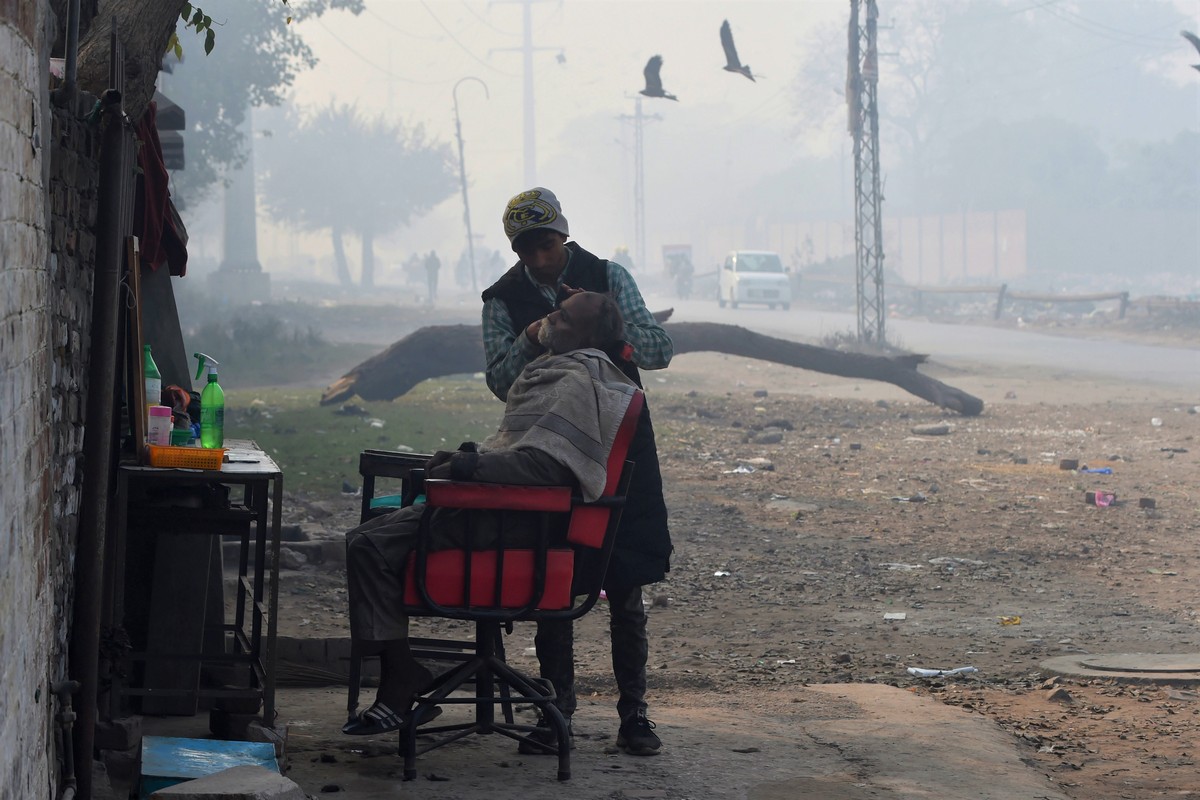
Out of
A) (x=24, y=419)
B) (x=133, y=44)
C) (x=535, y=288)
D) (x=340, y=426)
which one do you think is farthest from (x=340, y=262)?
(x=24, y=419)

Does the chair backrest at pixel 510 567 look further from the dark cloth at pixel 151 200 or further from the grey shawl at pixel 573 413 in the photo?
the dark cloth at pixel 151 200

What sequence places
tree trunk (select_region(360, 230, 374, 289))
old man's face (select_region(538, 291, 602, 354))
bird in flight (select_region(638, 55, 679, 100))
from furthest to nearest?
tree trunk (select_region(360, 230, 374, 289)), bird in flight (select_region(638, 55, 679, 100)), old man's face (select_region(538, 291, 602, 354))

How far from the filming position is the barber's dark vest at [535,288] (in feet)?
14.4

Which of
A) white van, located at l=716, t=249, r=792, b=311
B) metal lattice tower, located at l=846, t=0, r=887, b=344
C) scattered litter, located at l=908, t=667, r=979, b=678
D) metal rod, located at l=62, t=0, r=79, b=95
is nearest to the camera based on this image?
metal rod, located at l=62, t=0, r=79, b=95

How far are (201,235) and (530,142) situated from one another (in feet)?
73.3

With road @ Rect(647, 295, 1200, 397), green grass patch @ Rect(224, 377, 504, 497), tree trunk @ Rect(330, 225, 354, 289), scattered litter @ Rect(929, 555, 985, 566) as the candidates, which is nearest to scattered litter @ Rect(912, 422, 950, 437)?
green grass patch @ Rect(224, 377, 504, 497)

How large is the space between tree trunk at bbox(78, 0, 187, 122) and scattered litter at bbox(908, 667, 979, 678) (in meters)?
3.86

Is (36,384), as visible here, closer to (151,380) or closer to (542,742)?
(151,380)

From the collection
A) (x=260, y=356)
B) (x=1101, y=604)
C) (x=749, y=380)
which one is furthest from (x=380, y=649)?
(x=260, y=356)

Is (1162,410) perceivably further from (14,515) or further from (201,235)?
(201,235)

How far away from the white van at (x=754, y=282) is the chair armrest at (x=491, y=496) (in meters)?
35.8

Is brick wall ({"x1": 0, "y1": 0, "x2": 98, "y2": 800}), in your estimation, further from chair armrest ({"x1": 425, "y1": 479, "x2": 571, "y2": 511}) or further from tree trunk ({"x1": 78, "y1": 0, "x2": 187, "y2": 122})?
chair armrest ({"x1": 425, "y1": 479, "x2": 571, "y2": 511})

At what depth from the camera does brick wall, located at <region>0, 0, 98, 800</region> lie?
2.51 m

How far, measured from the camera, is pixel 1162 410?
16.2m
